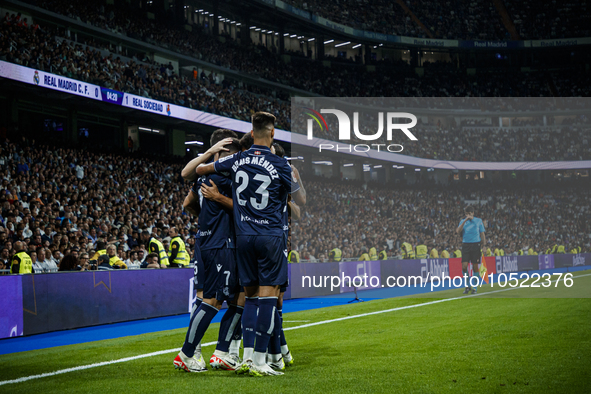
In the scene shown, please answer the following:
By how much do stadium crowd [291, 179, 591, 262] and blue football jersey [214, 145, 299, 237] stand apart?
24.7m

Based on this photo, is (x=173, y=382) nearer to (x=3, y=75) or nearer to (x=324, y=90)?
(x=3, y=75)

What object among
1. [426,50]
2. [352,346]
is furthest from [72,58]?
[426,50]

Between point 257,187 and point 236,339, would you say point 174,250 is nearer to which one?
point 236,339

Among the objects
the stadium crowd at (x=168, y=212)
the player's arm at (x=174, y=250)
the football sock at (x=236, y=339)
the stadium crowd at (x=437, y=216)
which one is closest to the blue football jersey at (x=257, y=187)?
the football sock at (x=236, y=339)

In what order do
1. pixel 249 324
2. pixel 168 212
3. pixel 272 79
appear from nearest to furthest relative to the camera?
pixel 249 324, pixel 168 212, pixel 272 79

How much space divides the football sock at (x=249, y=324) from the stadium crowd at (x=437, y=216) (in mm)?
24623

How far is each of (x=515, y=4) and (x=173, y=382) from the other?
63.7 m

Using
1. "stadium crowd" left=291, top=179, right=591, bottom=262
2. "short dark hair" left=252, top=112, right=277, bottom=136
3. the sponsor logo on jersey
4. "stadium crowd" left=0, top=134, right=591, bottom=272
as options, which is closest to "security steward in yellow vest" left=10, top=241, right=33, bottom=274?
"stadium crowd" left=0, top=134, right=591, bottom=272

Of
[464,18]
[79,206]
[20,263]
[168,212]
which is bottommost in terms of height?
[20,263]

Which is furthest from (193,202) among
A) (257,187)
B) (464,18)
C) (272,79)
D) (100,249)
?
(464,18)

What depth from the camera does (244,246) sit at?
5441mm

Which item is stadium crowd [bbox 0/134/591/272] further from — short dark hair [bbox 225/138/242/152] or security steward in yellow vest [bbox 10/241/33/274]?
short dark hair [bbox 225/138/242/152]

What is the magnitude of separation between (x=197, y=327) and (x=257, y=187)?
1.53 meters

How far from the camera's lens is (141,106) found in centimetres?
2678
